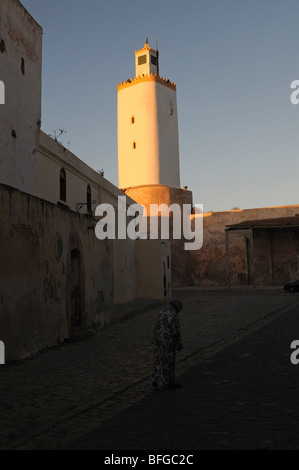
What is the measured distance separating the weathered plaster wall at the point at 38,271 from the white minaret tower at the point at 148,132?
2416 centimetres

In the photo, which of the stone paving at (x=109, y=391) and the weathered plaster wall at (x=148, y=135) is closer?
the stone paving at (x=109, y=391)

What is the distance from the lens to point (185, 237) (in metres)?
35.1

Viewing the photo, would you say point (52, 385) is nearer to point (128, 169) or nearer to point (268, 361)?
point (268, 361)

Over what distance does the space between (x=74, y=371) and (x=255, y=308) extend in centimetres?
1109

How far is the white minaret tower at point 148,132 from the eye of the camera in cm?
3559

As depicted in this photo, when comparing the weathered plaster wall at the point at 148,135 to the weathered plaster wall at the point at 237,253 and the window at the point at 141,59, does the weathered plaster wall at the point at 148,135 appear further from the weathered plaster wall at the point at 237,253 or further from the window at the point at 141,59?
the weathered plaster wall at the point at 237,253

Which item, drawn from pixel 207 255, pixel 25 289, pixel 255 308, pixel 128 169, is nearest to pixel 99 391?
pixel 25 289

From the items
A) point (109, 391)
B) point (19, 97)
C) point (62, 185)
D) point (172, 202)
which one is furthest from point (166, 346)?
point (172, 202)

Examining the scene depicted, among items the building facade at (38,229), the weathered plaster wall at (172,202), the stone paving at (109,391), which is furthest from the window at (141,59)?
the stone paving at (109,391)

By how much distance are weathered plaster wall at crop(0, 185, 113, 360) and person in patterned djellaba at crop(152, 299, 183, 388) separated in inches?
115

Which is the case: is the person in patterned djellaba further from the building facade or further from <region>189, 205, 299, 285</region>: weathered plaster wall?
<region>189, 205, 299, 285</region>: weathered plaster wall
